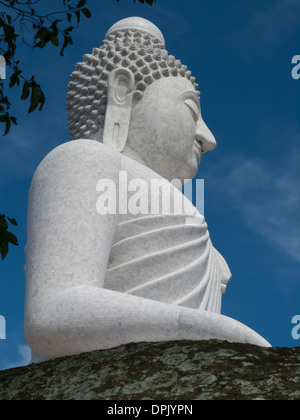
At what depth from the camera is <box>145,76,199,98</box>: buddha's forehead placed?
22.9 feet

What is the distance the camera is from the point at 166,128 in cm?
686

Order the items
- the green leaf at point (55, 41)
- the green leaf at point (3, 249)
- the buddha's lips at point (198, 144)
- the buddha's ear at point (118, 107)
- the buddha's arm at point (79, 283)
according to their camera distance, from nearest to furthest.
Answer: the green leaf at point (3, 249) → the buddha's arm at point (79, 283) → the green leaf at point (55, 41) → the buddha's ear at point (118, 107) → the buddha's lips at point (198, 144)

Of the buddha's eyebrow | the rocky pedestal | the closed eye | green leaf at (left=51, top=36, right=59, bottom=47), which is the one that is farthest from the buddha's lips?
the rocky pedestal

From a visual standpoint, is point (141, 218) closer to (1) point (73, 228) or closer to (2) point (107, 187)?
(2) point (107, 187)

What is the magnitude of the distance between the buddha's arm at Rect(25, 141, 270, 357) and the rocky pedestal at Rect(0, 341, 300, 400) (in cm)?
42

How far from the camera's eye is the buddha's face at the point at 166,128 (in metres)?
6.86

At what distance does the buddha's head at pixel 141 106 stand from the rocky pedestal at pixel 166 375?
2889 millimetres

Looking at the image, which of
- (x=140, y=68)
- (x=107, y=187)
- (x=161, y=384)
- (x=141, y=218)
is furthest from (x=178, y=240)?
(x=161, y=384)

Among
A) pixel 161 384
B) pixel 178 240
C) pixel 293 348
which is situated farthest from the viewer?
pixel 178 240

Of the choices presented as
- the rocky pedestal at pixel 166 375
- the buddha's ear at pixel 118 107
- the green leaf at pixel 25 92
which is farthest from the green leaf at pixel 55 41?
the rocky pedestal at pixel 166 375

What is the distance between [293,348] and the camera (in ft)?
13.4

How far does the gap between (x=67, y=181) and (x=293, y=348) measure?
95.6 inches

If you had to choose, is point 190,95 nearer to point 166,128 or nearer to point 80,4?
point 166,128

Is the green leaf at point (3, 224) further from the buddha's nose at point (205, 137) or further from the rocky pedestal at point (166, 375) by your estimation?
the buddha's nose at point (205, 137)
